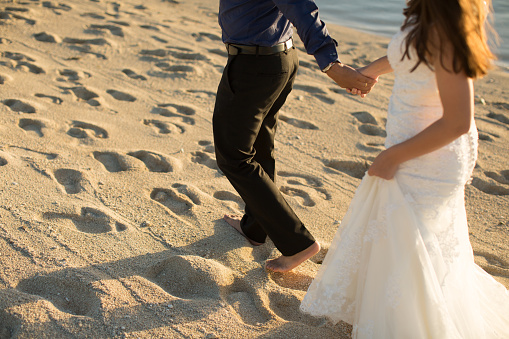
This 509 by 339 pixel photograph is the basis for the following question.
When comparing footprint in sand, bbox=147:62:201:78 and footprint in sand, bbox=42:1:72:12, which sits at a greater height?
footprint in sand, bbox=42:1:72:12

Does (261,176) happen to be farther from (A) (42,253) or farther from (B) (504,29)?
(B) (504,29)

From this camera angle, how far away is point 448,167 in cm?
195

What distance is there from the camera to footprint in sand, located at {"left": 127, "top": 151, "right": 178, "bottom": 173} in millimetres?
3590

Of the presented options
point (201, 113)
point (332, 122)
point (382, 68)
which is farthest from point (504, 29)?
point (382, 68)

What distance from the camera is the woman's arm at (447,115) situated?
1.71m

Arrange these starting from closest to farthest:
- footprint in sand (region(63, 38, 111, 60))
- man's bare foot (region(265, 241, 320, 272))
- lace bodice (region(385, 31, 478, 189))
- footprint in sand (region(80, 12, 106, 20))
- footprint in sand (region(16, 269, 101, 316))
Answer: lace bodice (region(385, 31, 478, 189)), footprint in sand (region(16, 269, 101, 316)), man's bare foot (region(265, 241, 320, 272)), footprint in sand (region(63, 38, 111, 60)), footprint in sand (region(80, 12, 106, 20))

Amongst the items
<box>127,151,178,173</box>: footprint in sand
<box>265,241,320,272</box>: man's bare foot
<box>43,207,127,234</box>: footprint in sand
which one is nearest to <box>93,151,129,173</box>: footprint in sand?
<box>127,151,178,173</box>: footprint in sand

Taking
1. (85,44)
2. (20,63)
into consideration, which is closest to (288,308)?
(20,63)

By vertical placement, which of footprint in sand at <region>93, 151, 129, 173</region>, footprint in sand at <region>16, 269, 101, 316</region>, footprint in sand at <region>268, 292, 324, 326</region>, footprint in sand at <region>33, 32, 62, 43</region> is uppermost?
footprint in sand at <region>33, 32, 62, 43</region>

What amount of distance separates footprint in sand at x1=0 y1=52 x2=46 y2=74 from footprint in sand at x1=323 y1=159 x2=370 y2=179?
2983mm

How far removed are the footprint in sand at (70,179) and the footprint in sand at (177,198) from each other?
453 mm

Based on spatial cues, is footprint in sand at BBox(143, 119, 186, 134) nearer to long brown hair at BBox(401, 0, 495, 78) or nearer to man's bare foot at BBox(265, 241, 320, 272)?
man's bare foot at BBox(265, 241, 320, 272)

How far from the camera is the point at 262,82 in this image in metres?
2.34

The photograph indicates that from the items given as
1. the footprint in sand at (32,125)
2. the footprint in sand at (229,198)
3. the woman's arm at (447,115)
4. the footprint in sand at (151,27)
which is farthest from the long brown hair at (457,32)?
the footprint in sand at (151,27)
